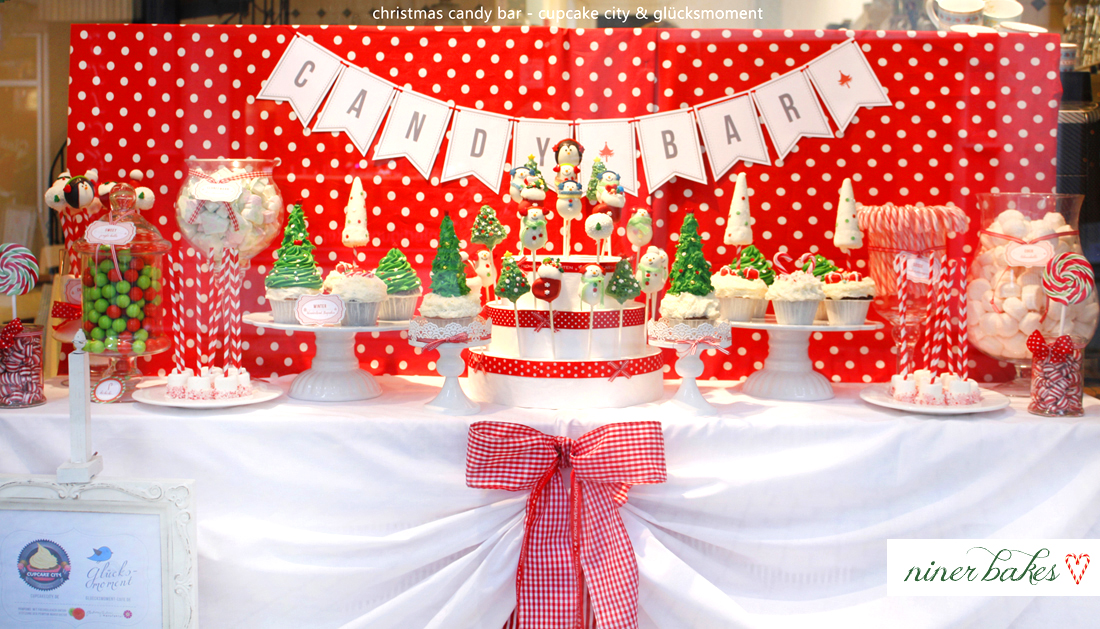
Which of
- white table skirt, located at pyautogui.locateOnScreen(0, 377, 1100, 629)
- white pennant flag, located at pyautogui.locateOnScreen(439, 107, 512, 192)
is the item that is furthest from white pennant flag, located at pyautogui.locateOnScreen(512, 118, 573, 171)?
white table skirt, located at pyautogui.locateOnScreen(0, 377, 1100, 629)

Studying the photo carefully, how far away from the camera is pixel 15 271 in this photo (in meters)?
2.29

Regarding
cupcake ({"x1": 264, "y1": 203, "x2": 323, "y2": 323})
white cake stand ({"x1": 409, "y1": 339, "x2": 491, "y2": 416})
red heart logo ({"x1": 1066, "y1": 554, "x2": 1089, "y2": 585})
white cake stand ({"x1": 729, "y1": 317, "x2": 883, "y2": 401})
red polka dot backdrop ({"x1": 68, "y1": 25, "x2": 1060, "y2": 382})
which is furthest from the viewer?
red polka dot backdrop ({"x1": 68, "y1": 25, "x2": 1060, "y2": 382})

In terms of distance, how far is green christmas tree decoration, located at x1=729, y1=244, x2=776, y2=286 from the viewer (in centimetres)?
249

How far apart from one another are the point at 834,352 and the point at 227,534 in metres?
1.93

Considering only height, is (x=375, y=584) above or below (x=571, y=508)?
below

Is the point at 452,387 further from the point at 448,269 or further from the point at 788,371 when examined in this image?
the point at 788,371

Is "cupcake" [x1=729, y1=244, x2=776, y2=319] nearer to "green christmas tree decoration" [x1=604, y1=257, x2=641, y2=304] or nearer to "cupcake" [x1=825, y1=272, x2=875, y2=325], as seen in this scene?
"cupcake" [x1=825, y1=272, x2=875, y2=325]

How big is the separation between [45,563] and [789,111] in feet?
8.07

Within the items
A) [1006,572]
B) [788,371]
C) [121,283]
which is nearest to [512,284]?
[788,371]

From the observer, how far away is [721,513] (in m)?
Answer: 2.17

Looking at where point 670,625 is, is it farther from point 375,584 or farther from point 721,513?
point 375,584

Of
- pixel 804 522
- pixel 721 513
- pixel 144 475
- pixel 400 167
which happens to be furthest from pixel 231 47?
pixel 804 522

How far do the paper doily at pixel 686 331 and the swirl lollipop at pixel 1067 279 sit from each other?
916mm

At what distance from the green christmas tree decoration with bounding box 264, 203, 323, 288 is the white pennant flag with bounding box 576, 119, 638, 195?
0.90m
